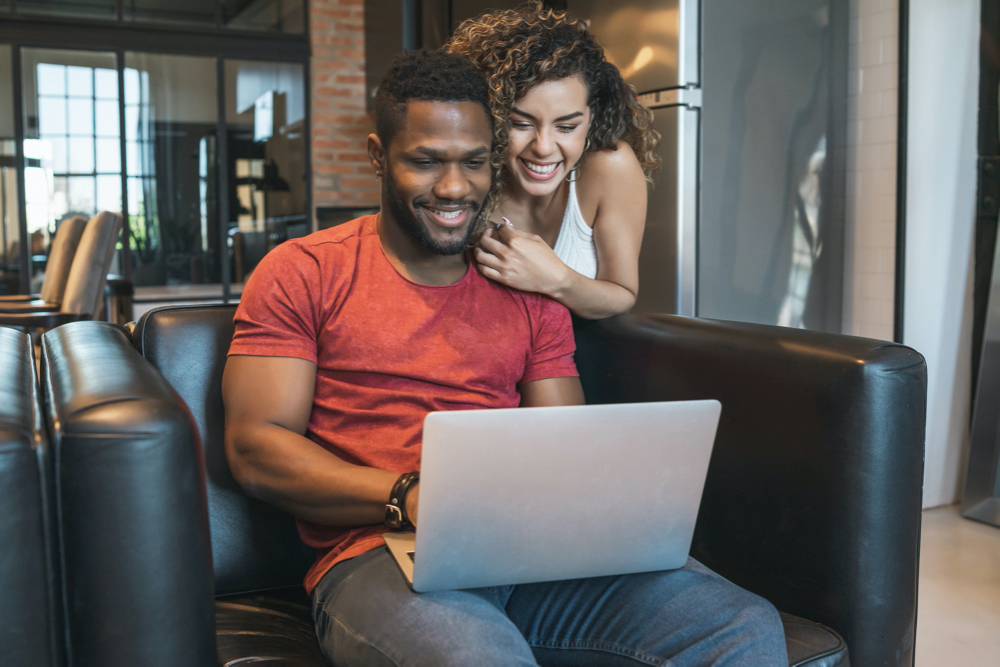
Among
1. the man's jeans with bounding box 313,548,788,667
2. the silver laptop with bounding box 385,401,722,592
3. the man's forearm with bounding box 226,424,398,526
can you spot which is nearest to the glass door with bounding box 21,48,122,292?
the man's forearm with bounding box 226,424,398,526

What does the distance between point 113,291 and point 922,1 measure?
3.42m

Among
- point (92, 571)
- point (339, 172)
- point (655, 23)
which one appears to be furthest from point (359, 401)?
point (339, 172)

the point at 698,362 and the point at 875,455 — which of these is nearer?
the point at 875,455

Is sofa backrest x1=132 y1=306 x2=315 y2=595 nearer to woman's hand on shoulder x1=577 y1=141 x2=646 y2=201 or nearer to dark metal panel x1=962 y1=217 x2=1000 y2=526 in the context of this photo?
woman's hand on shoulder x1=577 y1=141 x2=646 y2=201

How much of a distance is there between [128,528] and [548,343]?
0.77 meters

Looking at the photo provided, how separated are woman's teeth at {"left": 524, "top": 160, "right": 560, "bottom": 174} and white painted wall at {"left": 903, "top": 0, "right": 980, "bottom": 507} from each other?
1.80 metres

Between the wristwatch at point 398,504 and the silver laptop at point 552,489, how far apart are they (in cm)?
4

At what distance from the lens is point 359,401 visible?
4.02ft

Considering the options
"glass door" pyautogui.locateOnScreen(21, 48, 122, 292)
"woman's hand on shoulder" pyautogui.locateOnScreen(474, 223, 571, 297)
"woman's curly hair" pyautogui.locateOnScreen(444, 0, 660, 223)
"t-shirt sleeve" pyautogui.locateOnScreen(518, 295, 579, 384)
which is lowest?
"t-shirt sleeve" pyautogui.locateOnScreen(518, 295, 579, 384)

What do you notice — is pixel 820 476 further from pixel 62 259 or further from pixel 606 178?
pixel 62 259

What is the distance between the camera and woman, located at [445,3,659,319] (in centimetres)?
144

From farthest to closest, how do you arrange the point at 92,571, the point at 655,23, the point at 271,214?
the point at 271,214 < the point at 655,23 < the point at 92,571

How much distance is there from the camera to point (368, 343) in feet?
4.06

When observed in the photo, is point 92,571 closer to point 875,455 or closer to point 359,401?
point 359,401
